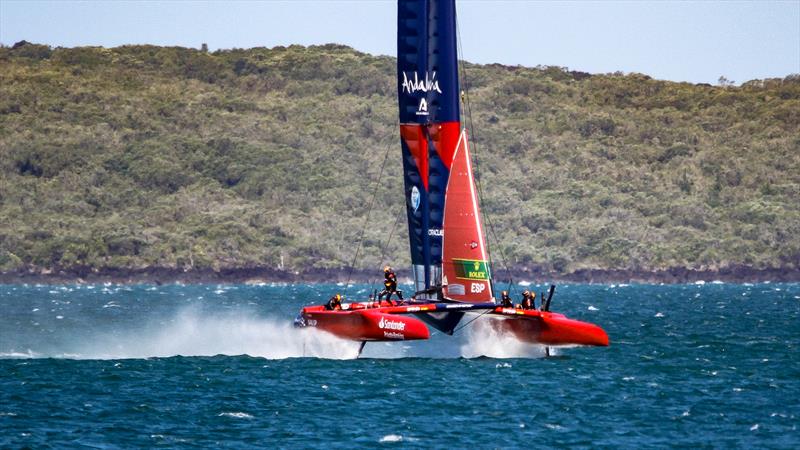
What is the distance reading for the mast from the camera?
4469cm

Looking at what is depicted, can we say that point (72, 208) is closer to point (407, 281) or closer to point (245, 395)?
point (407, 281)

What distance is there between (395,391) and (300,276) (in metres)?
146

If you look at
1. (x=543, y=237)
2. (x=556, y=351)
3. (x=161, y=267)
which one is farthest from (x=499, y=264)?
(x=556, y=351)

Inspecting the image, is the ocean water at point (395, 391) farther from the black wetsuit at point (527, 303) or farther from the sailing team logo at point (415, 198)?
the sailing team logo at point (415, 198)

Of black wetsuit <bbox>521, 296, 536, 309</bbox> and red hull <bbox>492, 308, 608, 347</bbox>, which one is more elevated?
black wetsuit <bbox>521, 296, 536, 309</bbox>

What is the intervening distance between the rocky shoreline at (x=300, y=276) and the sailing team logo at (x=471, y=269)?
445ft

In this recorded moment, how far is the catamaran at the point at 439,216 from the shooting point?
43.3 m

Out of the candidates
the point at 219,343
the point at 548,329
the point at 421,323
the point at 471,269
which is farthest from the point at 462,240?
the point at 219,343

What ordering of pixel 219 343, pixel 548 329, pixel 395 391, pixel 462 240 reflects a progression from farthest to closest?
pixel 219 343 < pixel 462 240 < pixel 548 329 < pixel 395 391

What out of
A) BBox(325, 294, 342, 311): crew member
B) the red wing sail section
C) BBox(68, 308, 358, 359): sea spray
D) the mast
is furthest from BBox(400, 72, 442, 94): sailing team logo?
BBox(68, 308, 358, 359): sea spray

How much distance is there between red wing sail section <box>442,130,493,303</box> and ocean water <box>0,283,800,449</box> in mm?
1121

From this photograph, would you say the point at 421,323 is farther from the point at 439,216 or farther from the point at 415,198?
the point at 415,198

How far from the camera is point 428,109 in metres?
45.0

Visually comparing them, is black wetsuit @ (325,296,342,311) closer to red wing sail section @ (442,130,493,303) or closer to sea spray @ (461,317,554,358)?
red wing sail section @ (442,130,493,303)
